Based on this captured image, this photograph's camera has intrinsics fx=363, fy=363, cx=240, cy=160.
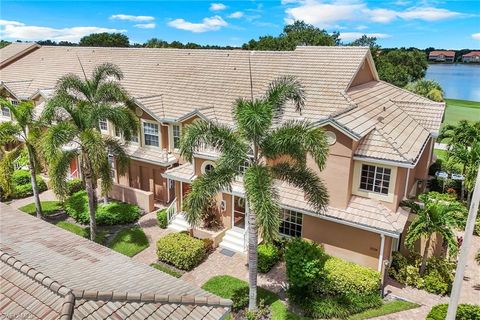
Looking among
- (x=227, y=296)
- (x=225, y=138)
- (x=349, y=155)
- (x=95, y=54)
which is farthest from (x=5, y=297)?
(x=95, y=54)

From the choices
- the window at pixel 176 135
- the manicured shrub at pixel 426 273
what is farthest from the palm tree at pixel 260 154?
the window at pixel 176 135

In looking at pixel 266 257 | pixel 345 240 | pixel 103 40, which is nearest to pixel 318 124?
pixel 345 240

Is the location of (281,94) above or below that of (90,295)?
above

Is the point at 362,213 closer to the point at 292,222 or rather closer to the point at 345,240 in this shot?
the point at 345,240

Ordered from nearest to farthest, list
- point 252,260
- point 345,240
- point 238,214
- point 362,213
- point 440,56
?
point 252,260
point 362,213
point 345,240
point 238,214
point 440,56

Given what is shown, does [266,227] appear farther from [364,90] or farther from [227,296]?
[364,90]

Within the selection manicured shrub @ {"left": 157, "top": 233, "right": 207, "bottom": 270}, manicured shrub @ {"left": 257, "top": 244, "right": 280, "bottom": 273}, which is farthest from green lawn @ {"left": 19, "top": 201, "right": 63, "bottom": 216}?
manicured shrub @ {"left": 257, "top": 244, "right": 280, "bottom": 273}

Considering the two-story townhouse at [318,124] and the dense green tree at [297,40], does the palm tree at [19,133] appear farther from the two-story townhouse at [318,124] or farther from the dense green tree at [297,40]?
the dense green tree at [297,40]
